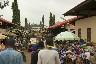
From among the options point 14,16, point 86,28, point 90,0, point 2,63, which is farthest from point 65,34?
point 14,16

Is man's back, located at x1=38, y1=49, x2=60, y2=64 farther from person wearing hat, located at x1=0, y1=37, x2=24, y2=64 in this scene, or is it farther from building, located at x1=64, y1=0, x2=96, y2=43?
building, located at x1=64, y1=0, x2=96, y2=43

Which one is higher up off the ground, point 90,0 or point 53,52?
point 90,0

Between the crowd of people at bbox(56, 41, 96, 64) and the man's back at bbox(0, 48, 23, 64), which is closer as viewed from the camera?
the man's back at bbox(0, 48, 23, 64)

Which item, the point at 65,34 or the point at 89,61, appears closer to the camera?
the point at 89,61

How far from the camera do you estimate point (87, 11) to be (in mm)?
20219

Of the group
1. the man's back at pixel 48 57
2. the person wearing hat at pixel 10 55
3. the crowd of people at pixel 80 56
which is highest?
the person wearing hat at pixel 10 55

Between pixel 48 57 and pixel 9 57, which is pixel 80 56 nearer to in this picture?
pixel 48 57

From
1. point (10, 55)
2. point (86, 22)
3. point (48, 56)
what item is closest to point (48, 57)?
point (48, 56)

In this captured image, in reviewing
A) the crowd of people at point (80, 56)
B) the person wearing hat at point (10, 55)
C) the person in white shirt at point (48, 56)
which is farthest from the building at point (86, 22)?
the person wearing hat at point (10, 55)

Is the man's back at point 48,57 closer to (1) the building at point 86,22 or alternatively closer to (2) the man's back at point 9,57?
(2) the man's back at point 9,57

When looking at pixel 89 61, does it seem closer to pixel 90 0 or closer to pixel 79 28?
pixel 90 0

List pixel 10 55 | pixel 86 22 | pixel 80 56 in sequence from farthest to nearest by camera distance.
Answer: pixel 86 22 → pixel 80 56 → pixel 10 55

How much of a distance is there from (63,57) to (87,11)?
2.33 metres

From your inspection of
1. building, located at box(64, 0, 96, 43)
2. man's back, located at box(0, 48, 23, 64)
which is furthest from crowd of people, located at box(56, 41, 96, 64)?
man's back, located at box(0, 48, 23, 64)
